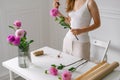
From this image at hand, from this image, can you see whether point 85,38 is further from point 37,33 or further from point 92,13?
point 37,33

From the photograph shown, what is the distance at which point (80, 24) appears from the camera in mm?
1692

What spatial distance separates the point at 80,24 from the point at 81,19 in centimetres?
5

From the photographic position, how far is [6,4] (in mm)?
2459

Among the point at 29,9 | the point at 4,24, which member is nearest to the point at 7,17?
the point at 4,24

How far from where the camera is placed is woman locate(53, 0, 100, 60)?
1609mm

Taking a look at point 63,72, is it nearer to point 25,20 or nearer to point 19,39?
point 19,39

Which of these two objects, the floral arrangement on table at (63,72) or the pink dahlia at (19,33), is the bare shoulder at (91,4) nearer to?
the floral arrangement on table at (63,72)

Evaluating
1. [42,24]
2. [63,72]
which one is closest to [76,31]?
[63,72]

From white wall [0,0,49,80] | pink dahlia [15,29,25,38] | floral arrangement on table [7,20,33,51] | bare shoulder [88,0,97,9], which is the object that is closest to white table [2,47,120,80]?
floral arrangement on table [7,20,33,51]

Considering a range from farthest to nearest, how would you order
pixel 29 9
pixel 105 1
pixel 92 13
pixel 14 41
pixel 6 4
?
pixel 29 9 < pixel 6 4 < pixel 105 1 < pixel 92 13 < pixel 14 41

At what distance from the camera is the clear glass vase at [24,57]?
4.79ft

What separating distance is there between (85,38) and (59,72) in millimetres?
456

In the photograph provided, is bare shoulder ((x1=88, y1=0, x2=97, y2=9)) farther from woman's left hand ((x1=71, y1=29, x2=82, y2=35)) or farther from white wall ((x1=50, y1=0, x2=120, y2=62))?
white wall ((x1=50, y1=0, x2=120, y2=62))

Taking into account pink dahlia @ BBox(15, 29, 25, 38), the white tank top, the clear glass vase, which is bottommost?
the clear glass vase
